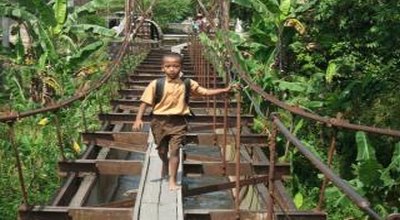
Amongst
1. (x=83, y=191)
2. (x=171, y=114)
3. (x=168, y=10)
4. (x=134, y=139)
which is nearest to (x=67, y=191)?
(x=83, y=191)

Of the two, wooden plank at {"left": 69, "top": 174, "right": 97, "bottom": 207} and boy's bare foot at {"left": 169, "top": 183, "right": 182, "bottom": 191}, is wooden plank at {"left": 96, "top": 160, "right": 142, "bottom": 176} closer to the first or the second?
wooden plank at {"left": 69, "top": 174, "right": 97, "bottom": 207}

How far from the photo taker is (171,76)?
5.14 metres

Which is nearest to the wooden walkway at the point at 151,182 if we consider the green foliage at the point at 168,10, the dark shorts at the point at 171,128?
the dark shorts at the point at 171,128

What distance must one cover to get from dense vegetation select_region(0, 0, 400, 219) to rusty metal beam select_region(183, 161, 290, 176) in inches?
A: 26.8

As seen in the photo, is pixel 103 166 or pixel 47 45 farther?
pixel 47 45

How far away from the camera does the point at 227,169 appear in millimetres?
6406

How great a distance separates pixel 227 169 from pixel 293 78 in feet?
11.0

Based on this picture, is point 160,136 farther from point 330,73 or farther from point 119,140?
point 330,73

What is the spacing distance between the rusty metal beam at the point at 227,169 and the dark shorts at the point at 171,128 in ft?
3.53

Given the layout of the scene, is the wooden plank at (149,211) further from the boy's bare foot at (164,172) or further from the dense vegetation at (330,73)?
the dense vegetation at (330,73)

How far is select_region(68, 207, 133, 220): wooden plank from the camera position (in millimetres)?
4785

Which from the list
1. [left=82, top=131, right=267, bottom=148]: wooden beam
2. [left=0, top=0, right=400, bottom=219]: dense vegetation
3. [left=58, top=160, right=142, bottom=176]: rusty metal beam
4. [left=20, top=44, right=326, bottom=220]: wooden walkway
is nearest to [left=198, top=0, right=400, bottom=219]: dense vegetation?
[left=0, top=0, right=400, bottom=219]: dense vegetation

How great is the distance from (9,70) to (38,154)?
3.16 meters

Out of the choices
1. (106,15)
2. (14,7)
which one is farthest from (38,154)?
(106,15)
